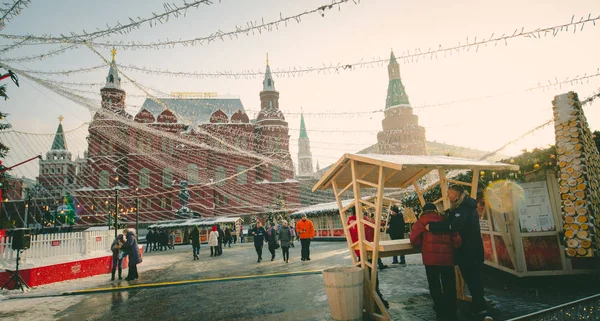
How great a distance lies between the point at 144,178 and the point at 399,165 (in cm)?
4270

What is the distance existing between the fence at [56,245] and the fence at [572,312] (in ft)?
38.8

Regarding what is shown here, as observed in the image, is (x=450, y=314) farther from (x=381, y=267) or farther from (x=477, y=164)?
(x=381, y=267)

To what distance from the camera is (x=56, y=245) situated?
9.87 meters

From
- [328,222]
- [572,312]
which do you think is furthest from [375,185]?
[328,222]

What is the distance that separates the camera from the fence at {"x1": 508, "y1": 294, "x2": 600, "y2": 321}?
92.2 inches

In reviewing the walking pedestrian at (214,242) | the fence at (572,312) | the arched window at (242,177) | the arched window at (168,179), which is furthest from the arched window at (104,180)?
the fence at (572,312)

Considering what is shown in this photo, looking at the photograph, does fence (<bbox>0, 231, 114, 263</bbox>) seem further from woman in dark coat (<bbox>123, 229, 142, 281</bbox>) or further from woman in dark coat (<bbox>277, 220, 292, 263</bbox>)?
woman in dark coat (<bbox>277, 220, 292, 263</bbox>)

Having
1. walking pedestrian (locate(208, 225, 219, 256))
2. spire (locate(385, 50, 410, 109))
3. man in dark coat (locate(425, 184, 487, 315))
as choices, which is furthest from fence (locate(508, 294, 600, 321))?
spire (locate(385, 50, 410, 109))

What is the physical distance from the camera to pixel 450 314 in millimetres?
3916

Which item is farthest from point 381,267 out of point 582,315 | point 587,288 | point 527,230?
point 582,315

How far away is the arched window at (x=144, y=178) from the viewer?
131 feet

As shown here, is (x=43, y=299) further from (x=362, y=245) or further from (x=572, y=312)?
(x=572, y=312)

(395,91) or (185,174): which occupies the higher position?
(395,91)

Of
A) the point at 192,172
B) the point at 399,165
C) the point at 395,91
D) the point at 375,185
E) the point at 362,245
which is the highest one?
the point at 395,91
